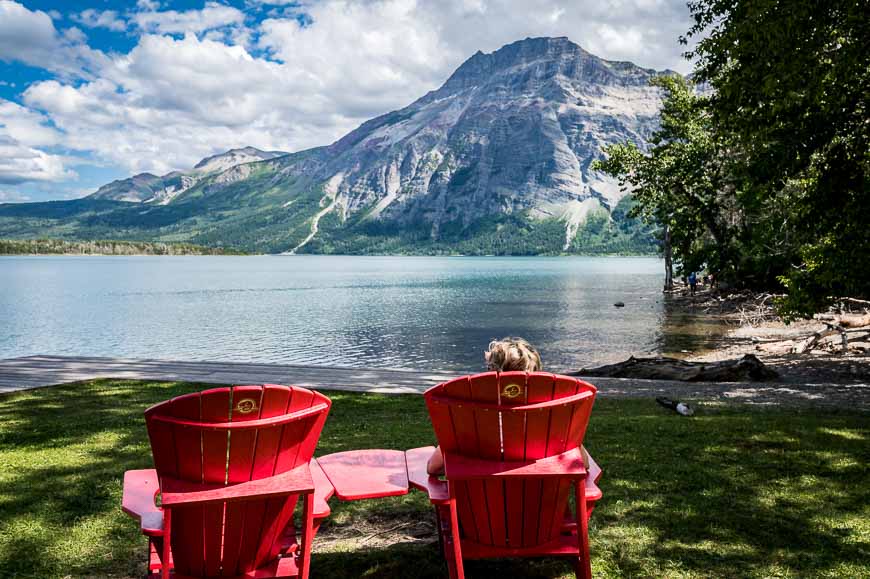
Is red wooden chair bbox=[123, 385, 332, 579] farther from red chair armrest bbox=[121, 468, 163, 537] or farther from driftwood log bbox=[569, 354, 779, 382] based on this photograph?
driftwood log bbox=[569, 354, 779, 382]

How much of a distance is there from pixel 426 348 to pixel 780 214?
18933 mm

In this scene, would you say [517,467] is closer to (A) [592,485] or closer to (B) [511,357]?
(A) [592,485]

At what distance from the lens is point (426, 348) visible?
29.0m

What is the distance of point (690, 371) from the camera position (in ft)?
45.7

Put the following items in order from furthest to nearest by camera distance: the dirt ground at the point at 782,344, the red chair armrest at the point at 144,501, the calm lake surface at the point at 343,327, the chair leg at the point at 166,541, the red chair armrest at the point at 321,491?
1. the calm lake surface at the point at 343,327
2. the dirt ground at the point at 782,344
3. the red chair armrest at the point at 321,491
4. the red chair armrest at the point at 144,501
5. the chair leg at the point at 166,541

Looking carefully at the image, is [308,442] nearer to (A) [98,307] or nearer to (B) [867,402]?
(B) [867,402]

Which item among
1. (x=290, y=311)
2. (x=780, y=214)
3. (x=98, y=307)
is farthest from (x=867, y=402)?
(x=98, y=307)

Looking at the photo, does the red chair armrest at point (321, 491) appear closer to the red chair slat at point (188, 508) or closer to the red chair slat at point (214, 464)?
the red chair slat at point (214, 464)

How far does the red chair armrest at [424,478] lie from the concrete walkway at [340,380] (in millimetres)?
7037

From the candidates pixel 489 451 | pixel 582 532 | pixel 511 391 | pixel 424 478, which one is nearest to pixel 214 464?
pixel 424 478

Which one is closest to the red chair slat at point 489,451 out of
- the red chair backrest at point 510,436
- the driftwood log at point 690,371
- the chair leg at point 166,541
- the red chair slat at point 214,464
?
the red chair backrest at point 510,436

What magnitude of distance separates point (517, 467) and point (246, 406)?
4.74ft

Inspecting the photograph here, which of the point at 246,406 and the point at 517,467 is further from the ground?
the point at 246,406

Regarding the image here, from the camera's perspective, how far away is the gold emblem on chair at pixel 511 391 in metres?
3.40
